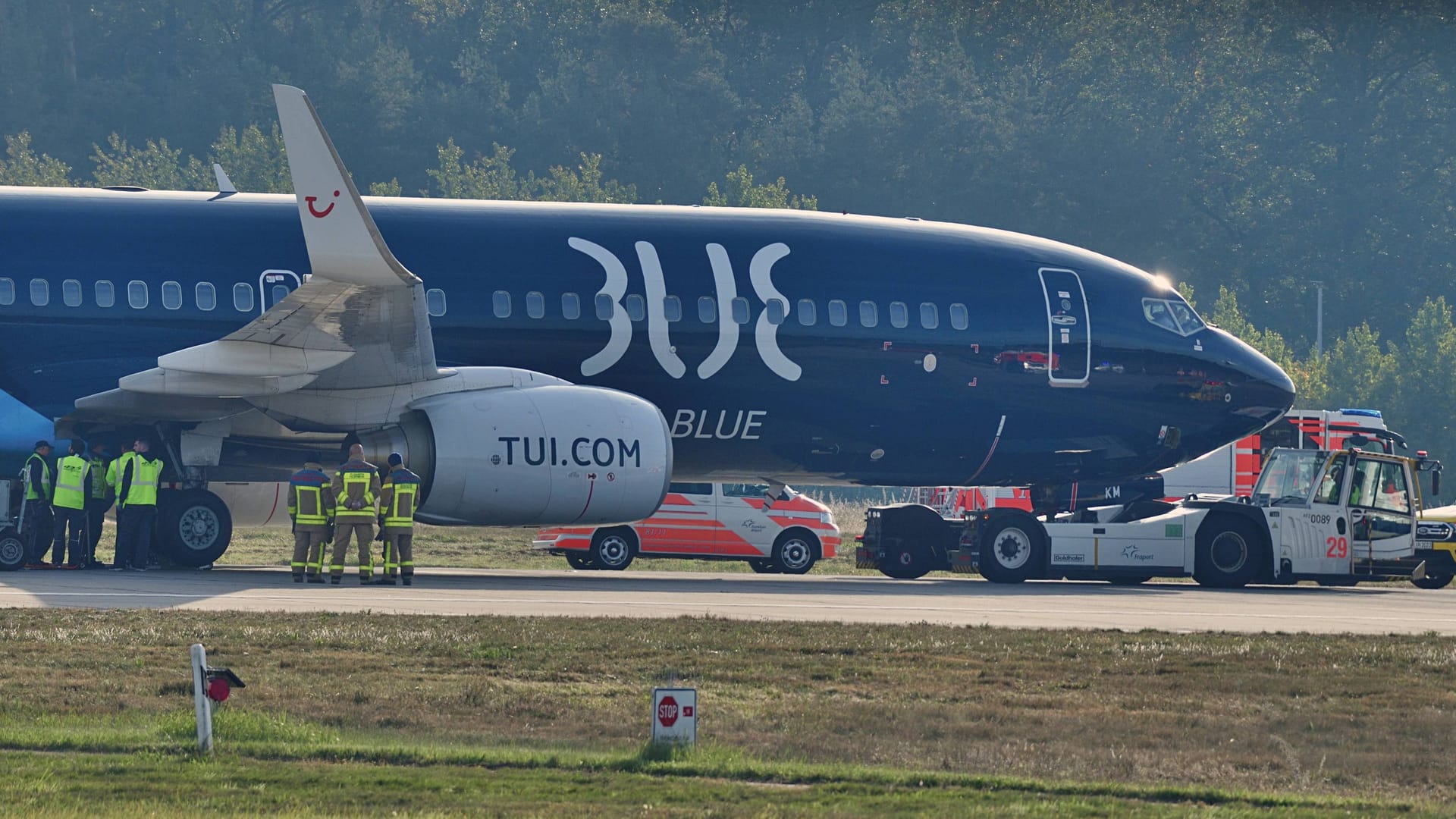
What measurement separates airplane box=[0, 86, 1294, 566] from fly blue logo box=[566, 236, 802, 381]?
0.03 meters

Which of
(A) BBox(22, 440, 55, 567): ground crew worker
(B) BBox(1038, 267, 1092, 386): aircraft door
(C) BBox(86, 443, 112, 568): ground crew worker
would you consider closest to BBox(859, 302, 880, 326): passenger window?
(B) BBox(1038, 267, 1092, 386): aircraft door

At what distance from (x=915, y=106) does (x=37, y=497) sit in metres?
66.0

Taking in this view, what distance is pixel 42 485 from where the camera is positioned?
20484mm

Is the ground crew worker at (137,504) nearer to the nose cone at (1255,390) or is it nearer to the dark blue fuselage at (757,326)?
the dark blue fuselage at (757,326)

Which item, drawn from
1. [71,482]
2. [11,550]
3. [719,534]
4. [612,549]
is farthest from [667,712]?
[719,534]

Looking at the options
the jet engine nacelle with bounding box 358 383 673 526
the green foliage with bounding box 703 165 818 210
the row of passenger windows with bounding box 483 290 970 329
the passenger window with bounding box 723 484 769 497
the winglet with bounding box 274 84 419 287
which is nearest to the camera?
the winglet with bounding box 274 84 419 287

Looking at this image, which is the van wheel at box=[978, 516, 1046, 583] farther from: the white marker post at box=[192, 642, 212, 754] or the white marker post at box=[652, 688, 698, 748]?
the white marker post at box=[192, 642, 212, 754]

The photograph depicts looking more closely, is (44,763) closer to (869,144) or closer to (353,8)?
(869,144)

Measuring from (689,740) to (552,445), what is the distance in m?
10.6

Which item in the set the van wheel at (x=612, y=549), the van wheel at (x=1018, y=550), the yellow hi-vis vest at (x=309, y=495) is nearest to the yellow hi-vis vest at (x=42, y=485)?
the yellow hi-vis vest at (x=309, y=495)

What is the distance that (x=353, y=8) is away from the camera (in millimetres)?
87812

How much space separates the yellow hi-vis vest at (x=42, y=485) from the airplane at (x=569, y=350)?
1.43ft

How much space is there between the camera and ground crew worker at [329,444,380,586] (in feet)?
61.9

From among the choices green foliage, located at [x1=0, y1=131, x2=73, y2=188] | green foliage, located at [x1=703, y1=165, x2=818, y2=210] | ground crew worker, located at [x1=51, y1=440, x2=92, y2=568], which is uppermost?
green foliage, located at [x1=0, y1=131, x2=73, y2=188]
